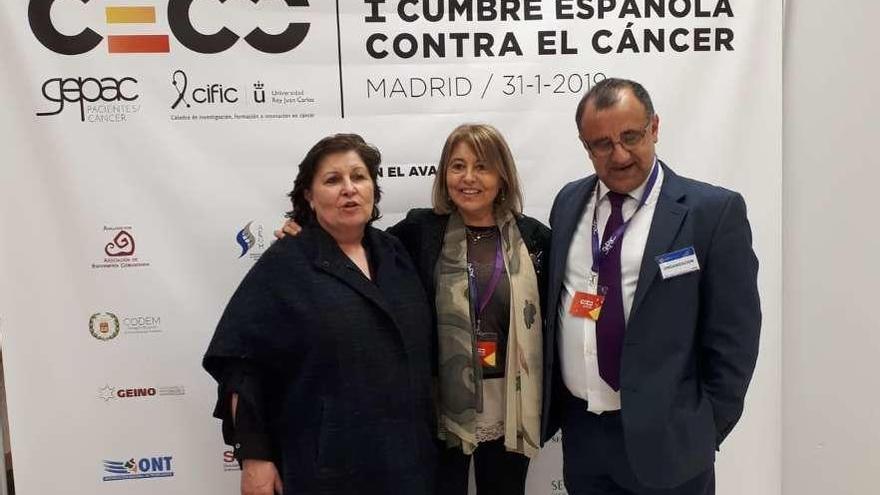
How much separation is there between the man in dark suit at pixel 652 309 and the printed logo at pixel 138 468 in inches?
59.3

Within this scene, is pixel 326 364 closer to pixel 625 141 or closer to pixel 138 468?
pixel 625 141

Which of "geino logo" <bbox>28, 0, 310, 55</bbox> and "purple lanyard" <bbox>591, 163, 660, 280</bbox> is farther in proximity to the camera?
"geino logo" <bbox>28, 0, 310, 55</bbox>

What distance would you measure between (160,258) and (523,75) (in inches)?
55.4

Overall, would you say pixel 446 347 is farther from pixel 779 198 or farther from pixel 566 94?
pixel 779 198

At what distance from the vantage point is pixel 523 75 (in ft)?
7.61

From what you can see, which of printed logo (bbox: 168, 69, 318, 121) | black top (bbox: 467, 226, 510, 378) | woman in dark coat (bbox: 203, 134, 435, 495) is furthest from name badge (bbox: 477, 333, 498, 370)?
printed logo (bbox: 168, 69, 318, 121)

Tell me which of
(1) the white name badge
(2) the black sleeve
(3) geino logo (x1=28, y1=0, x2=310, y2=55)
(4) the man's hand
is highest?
(3) geino logo (x1=28, y1=0, x2=310, y2=55)

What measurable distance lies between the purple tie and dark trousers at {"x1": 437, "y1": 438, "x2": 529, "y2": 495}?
0.45 m

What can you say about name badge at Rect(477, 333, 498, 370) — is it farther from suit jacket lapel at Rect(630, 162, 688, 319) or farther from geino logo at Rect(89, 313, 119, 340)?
geino logo at Rect(89, 313, 119, 340)

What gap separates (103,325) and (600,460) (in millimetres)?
1695

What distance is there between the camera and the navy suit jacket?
1653 mm

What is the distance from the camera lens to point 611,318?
67.5 inches

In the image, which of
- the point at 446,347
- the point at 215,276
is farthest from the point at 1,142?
the point at 446,347

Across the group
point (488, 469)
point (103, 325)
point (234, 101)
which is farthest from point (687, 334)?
point (103, 325)
